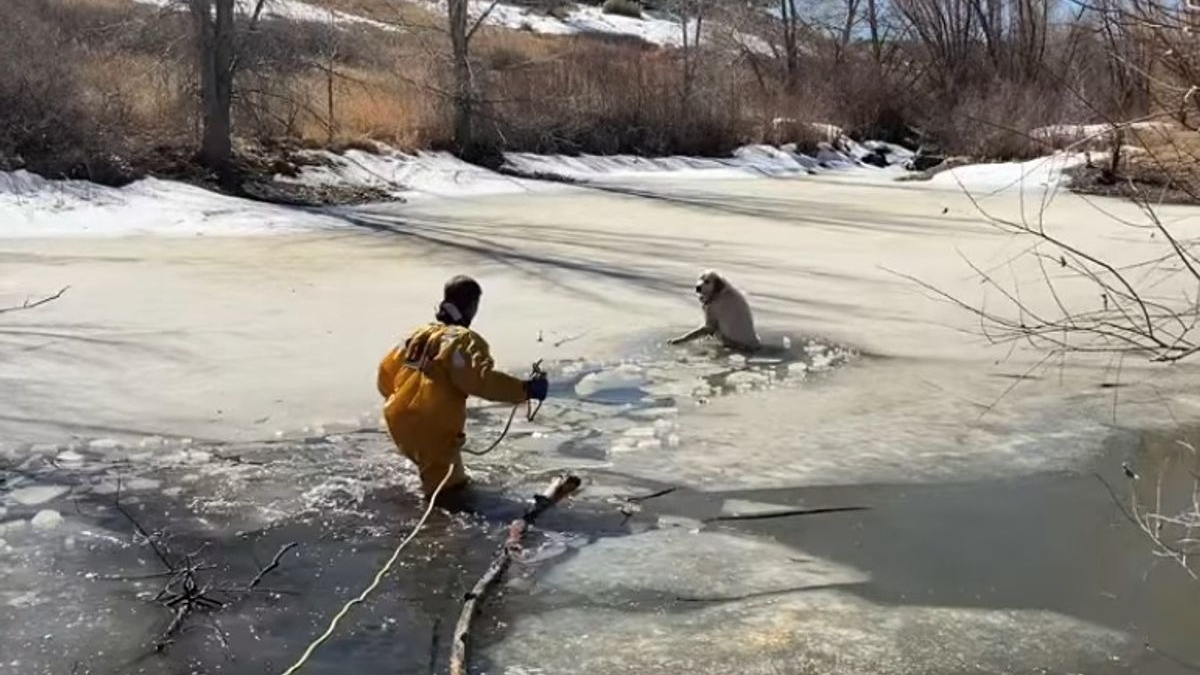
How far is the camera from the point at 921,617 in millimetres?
3666

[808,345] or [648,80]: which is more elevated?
[648,80]

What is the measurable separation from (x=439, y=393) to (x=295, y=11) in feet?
84.0

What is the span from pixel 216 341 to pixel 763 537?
4.16m

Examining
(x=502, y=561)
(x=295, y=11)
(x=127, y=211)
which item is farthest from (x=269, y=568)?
(x=295, y=11)

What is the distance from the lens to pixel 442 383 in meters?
4.54

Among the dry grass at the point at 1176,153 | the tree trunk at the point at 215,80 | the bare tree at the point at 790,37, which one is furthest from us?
the bare tree at the point at 790,37

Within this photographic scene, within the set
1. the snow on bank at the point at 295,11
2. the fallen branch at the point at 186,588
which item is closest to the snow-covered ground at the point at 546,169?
the snow on bank at the point at 295,11

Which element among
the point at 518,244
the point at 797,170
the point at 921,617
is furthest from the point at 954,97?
the point at 921,617

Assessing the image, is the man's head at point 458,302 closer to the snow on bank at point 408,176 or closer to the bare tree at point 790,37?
the snow on bank at point 408,176

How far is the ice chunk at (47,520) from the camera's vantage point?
167 inches

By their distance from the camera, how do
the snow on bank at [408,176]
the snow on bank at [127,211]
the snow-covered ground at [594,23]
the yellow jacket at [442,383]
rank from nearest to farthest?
the yellow jacket at [442,383] < the snow on bank at [127,211] < the snow on bank at [408,176] < the snow-covered ground at [594,23]

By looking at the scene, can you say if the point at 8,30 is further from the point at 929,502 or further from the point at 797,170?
the point at 797,170

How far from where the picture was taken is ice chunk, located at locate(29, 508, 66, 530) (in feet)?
13.9

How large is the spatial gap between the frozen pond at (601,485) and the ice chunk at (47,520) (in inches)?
1.3
